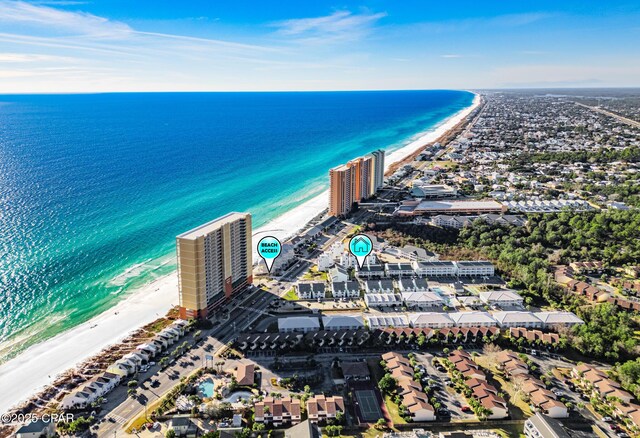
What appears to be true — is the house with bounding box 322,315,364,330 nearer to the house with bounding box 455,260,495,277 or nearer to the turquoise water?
the turquoise water

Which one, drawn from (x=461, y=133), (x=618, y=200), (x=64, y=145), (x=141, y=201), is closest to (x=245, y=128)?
(x=64, y=145)

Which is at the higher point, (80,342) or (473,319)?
(473,319)

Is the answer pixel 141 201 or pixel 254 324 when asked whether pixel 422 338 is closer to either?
pixel 254 324

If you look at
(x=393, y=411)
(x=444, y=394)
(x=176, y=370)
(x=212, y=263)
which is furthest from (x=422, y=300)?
(x=176, y=370)

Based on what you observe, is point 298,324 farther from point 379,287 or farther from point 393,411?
point 393,411

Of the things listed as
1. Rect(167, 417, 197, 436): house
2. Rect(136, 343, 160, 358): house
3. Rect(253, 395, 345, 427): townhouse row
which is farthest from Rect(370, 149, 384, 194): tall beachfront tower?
Rect(167, 417, 197, 436): house

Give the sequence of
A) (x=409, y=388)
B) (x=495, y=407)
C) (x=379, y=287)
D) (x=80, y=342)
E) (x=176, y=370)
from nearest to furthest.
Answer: (x=495, y=407) < (x=409, y=388) < (x=176, y=370) < (x=80, y=342) < (x=379, y=287)
